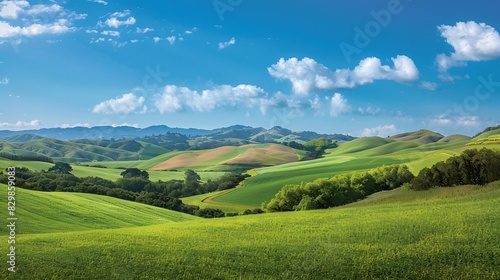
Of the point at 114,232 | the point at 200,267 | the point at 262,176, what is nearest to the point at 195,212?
the point at 262,176

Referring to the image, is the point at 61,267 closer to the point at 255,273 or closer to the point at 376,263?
the point at 255,273

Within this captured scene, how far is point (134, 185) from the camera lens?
430ft

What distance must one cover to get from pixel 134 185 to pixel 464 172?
348 ft

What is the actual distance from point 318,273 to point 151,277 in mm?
9906

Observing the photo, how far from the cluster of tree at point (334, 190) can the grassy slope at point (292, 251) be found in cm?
2531

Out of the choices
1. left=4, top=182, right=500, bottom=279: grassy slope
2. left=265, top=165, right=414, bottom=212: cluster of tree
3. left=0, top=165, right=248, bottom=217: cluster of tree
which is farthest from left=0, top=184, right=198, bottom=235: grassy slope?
left=0, top=165, right=248, bottom=217: cluster of tree

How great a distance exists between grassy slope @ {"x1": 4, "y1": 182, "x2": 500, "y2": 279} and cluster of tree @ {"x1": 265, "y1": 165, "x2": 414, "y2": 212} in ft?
83.0

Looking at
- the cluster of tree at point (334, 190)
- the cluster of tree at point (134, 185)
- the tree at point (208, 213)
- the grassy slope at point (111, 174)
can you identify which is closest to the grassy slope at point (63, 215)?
the cluster of tree at point (334, 190)

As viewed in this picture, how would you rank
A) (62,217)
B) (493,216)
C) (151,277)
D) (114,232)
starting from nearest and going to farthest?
(151,277) < (493,216) < (114,232) < (62,217)

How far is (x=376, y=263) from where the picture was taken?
2441 centimetres

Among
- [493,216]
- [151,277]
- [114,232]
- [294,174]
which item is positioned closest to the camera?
[151,277]

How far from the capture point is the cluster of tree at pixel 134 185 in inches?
3440

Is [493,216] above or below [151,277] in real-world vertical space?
above

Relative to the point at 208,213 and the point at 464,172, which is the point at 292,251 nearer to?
the point at 464,172
